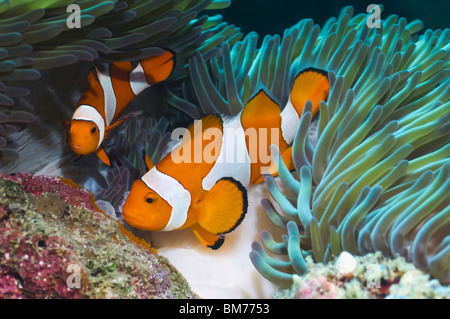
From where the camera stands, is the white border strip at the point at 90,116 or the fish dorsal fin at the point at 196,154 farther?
the white border strip at the point at 90,116

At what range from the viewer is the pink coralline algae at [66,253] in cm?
99

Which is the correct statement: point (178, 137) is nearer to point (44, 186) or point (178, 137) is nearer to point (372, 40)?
point (44, 186)

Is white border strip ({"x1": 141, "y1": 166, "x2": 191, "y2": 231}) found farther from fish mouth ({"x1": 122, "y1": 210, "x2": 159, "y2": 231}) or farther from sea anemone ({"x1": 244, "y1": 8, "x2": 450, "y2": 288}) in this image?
sea anemone ({"x1": 244, "y1": 8, "x2": 450, "y2": 288})

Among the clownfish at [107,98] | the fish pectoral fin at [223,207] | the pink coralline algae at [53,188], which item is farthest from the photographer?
the clownfish at [107,98]

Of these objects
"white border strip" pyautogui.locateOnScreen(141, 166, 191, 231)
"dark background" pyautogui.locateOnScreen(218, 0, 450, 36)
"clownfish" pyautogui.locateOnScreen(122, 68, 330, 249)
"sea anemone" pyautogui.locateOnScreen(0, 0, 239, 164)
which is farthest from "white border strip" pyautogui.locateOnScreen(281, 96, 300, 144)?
"dark background" pyautogui.locateOnScreen(218, 0, 450, 36)

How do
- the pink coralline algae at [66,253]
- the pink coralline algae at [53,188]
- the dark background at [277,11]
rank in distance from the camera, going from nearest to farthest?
the pink coralline algae at [66,253] < the pink coralline algae at [53,188] < the dark background at [277,11]

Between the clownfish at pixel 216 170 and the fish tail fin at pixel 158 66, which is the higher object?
the fish tail fin at pixel 158 66

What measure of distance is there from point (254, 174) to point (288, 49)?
61 cm

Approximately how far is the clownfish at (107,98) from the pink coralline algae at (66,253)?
206 millimetres

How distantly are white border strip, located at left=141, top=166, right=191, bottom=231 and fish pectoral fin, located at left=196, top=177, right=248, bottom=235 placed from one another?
0.06 metres

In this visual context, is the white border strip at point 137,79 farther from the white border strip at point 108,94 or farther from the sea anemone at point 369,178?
the sea anemone at point 369,178

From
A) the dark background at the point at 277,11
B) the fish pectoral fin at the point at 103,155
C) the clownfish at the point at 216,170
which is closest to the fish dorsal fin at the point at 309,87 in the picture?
the clownfish at the point at 216,170
